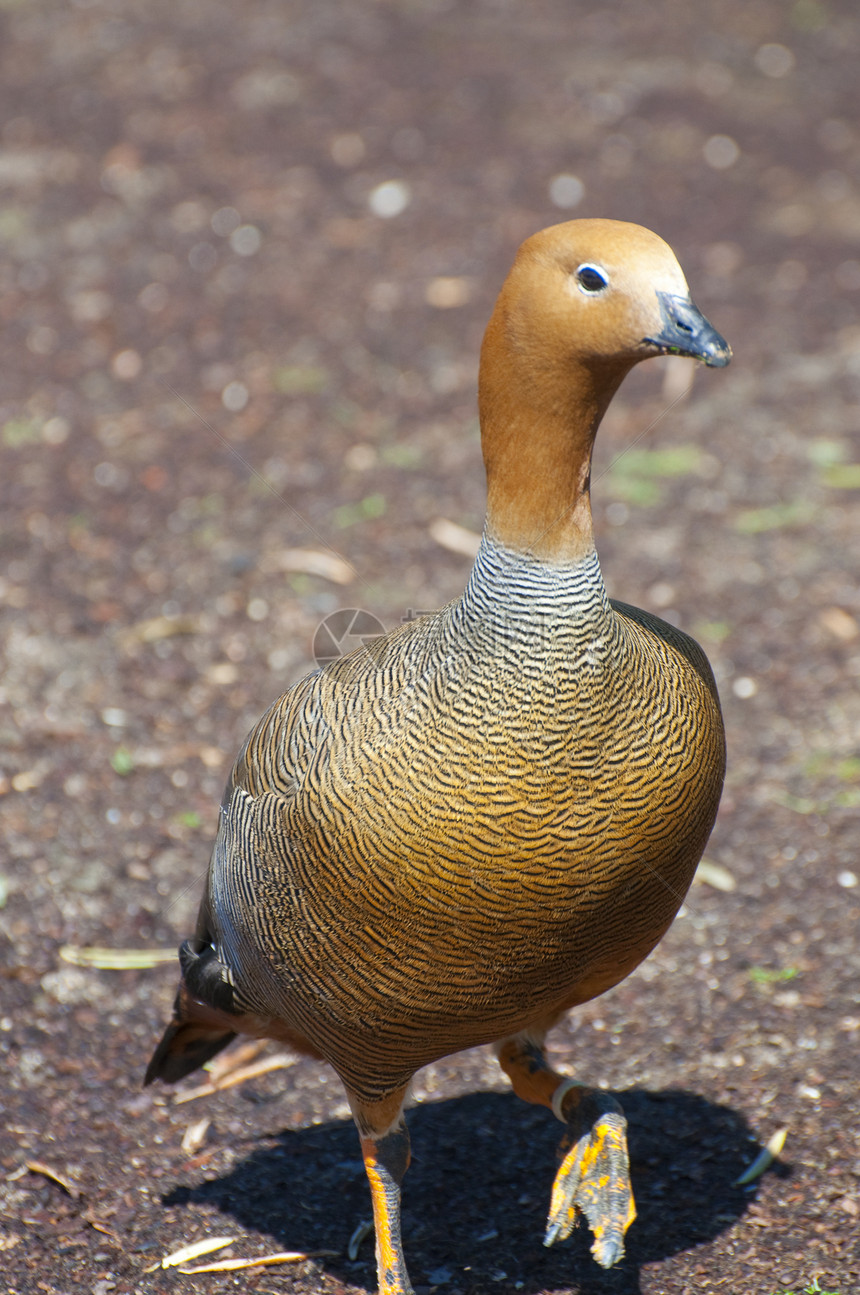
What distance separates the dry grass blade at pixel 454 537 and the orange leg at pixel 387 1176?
135 inches

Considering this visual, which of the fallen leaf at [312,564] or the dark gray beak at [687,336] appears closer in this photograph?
the dark gray beak at [687,336]

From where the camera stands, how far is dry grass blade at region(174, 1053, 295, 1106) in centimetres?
406

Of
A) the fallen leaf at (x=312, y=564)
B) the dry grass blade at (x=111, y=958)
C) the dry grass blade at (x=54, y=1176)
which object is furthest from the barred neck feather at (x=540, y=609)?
the fallen leaf at (x=312, y=564)

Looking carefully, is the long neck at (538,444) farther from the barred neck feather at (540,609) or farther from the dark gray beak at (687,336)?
the dark gray beak at (687,336)

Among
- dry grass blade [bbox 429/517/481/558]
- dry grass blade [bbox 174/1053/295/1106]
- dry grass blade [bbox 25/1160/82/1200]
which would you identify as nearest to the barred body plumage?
dry grass blade [bbox 25/1160/82/1200]

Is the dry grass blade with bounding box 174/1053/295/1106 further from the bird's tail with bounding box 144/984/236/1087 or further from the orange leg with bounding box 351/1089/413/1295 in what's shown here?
the orange leg with bounding box 351/1089/413/1295

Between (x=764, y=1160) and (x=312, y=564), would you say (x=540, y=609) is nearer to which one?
(x=764, y=1160)

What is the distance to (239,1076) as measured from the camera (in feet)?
13.5

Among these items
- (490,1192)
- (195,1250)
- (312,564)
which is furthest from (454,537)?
(195,1250)

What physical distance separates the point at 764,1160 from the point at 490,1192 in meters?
0.71

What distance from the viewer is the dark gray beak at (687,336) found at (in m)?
2.27

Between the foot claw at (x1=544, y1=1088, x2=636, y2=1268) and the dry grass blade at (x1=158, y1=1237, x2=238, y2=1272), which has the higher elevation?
the foot claw at (x1=544, y1=1088, x2=636, y2=1268)

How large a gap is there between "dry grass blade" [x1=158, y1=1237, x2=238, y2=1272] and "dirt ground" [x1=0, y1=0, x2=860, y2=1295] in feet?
0.11

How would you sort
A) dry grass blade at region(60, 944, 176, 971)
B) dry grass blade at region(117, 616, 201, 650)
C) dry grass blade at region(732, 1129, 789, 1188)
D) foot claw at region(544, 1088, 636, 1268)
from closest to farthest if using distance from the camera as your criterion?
foot claw at region(544, 1088, 636, 1268) < dry grass blade at region(732, 1129, 789, 1188) < dry grass blade at region(60, 944, 176, 971) < dry grass blade at region(117, 616, 201, 650)
